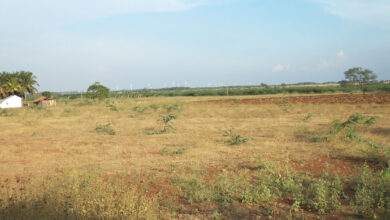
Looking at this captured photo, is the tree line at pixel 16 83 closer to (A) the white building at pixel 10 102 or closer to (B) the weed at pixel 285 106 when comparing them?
(A) the white building at pixel 10 102

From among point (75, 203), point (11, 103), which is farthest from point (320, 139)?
point (11, 103)

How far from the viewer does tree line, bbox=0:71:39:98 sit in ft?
187

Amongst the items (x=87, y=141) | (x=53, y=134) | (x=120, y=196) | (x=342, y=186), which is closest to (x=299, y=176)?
(x=342, y=186)

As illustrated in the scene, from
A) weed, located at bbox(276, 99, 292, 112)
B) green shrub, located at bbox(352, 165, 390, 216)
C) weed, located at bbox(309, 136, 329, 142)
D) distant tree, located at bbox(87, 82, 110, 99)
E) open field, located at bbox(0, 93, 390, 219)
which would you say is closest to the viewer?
A: green shrub, located at bbox(352, 165, 390, 216)

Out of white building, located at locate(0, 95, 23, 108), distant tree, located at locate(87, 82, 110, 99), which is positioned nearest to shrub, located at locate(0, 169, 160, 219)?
distant tree, located at locate(87, 82, 110, 99)

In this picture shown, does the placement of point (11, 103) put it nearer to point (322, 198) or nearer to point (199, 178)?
point (199, 178)

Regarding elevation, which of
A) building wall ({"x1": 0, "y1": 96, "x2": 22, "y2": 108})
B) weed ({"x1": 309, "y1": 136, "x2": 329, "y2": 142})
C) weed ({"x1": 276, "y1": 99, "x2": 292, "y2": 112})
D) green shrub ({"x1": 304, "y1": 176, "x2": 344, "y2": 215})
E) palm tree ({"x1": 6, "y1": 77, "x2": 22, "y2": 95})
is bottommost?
green shrub ({"x1": 304, "y1": 176, "x2": 344, "y2": 215})

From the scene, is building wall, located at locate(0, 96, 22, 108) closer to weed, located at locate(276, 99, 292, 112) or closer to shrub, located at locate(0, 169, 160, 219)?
weed, located at locate(276, 99, 292, 112)

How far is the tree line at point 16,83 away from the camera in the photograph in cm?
5703

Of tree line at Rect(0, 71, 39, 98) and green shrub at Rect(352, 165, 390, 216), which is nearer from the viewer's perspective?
green shrub at Rect(352, 165, 390, 216)

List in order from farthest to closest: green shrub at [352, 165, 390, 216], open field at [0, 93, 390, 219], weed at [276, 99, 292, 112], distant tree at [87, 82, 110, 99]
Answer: distant tree at [87, 82, 110, 99] < weed at [276, 99, 292, 112] < open field at [0, 93, 390, 219] < green shrub at [352, 165, 390, 216]

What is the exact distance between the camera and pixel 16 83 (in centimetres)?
5819

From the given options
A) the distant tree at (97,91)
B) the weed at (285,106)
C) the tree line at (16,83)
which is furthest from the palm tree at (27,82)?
the weed at (285,106)

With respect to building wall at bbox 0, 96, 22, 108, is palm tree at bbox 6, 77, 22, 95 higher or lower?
higher
